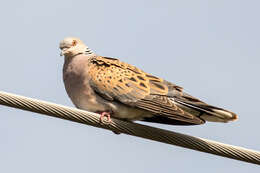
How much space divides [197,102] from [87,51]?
167 centimetres

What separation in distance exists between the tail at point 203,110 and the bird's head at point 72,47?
55.6 inches

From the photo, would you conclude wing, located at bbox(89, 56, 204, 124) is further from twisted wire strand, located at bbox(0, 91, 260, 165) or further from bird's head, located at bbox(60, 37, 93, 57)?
twisted wire strand, located at bbox(0, 91, 260, 165)

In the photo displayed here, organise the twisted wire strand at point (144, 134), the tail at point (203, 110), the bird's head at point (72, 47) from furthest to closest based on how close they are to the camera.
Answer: the bird's head at point (72, 47)
the tail at point (203, 110)
the twisted wire strand at point (144, 134)

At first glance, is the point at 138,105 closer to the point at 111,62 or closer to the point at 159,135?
the point at 111,62

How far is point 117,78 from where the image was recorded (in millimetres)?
7320

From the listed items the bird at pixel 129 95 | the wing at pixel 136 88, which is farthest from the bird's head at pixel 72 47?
the wing at pixel 136 88

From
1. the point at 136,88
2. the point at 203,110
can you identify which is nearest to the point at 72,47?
the point at 136,88

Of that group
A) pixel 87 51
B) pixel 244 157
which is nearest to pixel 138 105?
pixel 87 51

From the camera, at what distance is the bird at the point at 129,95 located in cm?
688

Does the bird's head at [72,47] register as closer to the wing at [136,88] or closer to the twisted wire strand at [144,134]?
the wing at [136,88]

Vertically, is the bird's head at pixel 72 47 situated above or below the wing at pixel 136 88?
above

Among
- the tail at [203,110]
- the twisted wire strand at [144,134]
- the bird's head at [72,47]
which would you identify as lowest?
the twisted wire strand at [144,134]

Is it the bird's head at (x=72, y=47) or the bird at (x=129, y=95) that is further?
the bird's head at (x=72, y=47)

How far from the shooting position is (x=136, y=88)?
284 inches
